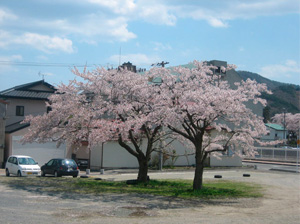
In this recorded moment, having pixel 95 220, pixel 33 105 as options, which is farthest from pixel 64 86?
pixel 33 105

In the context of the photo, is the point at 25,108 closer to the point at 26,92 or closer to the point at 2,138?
the point at 26,92

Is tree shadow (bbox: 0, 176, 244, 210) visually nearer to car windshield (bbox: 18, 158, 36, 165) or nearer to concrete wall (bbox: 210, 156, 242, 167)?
car windshield (bbox: 18, 158, 36, 165)

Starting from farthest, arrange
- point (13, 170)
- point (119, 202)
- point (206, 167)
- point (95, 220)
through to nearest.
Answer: point (206, 167) → point (13, 170) → point (119, 202) → point (95, 220)

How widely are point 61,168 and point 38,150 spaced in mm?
10780

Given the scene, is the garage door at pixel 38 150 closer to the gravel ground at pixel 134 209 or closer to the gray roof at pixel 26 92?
the gray roof at pixel 26 92

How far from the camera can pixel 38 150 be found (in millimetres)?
38188

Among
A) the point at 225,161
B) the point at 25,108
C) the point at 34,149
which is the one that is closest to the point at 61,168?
the point at 34,149

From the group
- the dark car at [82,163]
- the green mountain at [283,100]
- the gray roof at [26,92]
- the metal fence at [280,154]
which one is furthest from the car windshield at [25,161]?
the green mountain at [283,100]

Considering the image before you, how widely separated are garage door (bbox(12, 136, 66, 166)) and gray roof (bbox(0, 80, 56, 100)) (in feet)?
21.2

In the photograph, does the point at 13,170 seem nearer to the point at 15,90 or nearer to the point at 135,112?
the point at 135,112

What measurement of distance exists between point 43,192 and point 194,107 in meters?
8.30

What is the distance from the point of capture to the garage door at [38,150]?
37.3 m

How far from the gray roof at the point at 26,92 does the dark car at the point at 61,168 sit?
15.5 metres

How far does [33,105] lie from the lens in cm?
4319
